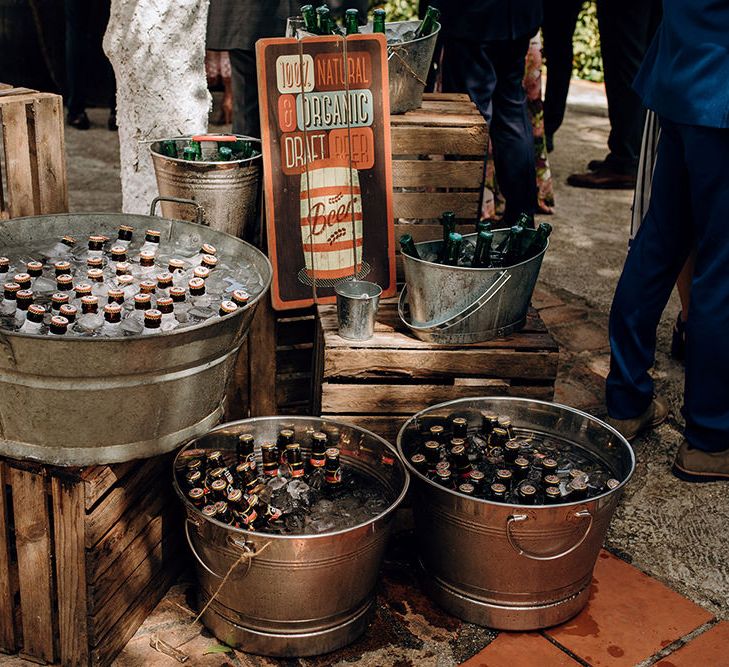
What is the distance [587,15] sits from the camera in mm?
10516

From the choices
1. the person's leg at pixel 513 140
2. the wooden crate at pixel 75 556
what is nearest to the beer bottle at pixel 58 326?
the wooden crate at pixel 75 556

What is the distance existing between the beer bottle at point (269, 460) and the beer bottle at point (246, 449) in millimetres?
33

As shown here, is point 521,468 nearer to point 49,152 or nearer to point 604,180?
point 49,152

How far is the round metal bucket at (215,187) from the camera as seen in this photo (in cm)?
303

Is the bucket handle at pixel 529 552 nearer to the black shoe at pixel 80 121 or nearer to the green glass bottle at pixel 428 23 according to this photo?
the green glass bottle at pixel 428 23

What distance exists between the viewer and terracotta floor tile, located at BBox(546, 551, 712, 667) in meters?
2.63

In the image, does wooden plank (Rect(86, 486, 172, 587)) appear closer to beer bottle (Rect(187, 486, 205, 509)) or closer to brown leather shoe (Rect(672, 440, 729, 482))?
beer bottle (Rect(187, 486, 205, 509))

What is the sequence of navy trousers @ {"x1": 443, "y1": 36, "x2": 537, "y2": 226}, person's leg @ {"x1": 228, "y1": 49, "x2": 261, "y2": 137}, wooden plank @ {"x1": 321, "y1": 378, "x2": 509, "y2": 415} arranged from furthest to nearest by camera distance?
navy trousers @ {"x1": 443, "y1": 36, "x2": 537, "y2": 226} < person's leg @ {"x1": 228, "y1": 49, "x2": 261, "y2": 137} < wooden plank @ {"x1": 321, "y1": 378, "x2": 509, "y2": 415}

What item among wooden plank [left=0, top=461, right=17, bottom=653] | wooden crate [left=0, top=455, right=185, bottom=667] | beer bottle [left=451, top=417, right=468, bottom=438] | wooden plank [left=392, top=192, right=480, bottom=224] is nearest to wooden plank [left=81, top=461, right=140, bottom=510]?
wooden crate [left=0, top=455, right=185, bottom=667]

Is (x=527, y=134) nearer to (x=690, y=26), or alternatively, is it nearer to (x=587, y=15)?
(x=690, y=26)

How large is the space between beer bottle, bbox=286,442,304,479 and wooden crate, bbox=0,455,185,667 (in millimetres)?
362

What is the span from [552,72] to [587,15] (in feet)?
14.5

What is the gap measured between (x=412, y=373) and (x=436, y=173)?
0.83 metres

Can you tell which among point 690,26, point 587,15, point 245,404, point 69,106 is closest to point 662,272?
point 690,26
